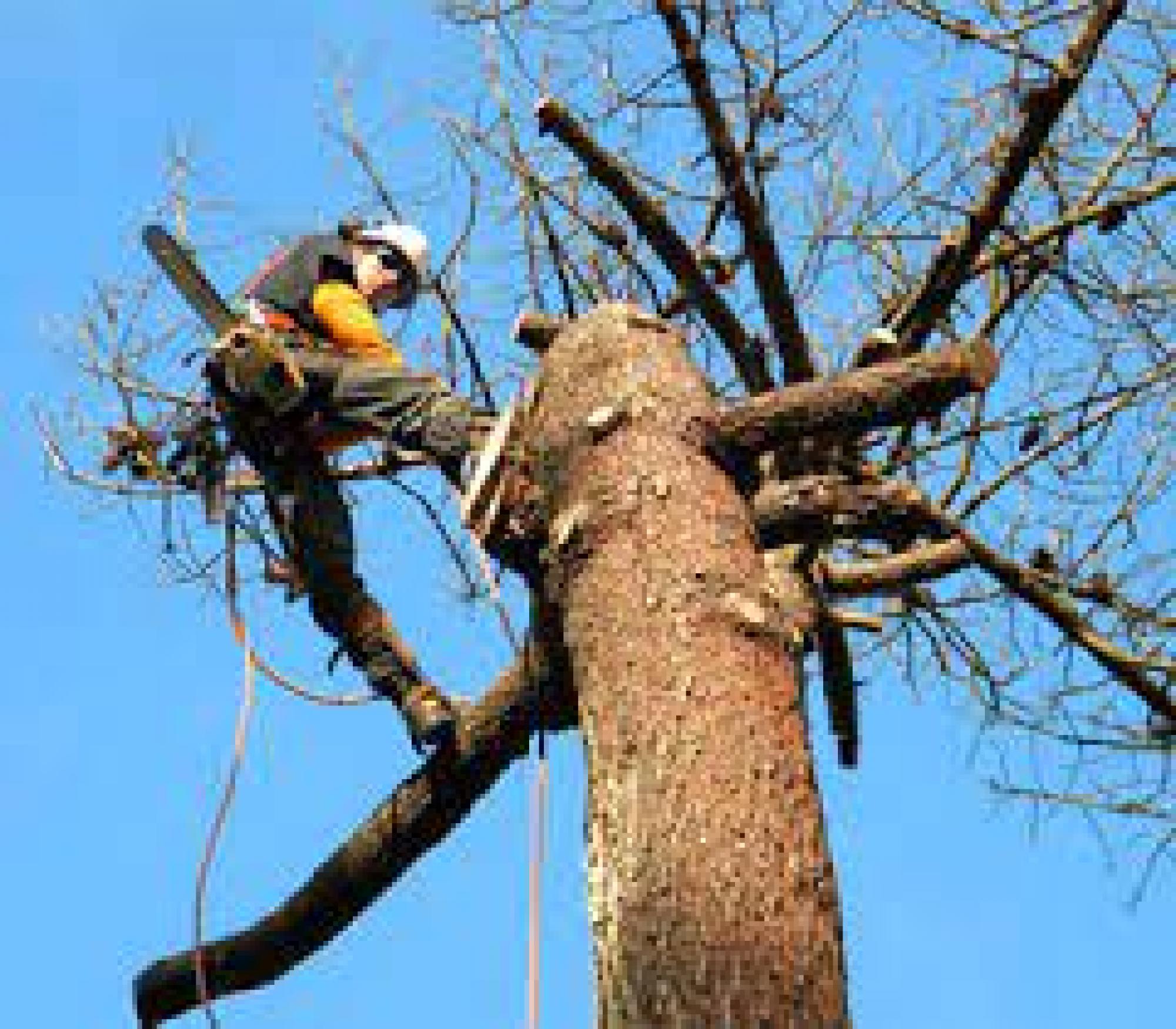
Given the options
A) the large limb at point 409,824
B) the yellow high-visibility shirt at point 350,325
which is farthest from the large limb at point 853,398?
the yellow high-visibility shirt at point 350,325

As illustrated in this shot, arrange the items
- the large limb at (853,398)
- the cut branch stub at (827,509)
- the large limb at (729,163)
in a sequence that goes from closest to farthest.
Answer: the large limb at (853,398), the cut branch stub at (827,509), the large limb at (729,163)

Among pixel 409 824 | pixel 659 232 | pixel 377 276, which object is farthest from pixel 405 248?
pixel 409 824

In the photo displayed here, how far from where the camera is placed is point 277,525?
15.8 feet

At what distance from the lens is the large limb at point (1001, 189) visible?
430 centimetres

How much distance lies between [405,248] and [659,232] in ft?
3.50

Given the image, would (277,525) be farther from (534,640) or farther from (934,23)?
(934,23)

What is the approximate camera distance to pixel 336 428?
4816 millimetres

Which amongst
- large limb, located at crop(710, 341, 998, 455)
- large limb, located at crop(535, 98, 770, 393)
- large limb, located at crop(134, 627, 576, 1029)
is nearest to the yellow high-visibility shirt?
large limb, located at crop(535, 98, 770, 393)

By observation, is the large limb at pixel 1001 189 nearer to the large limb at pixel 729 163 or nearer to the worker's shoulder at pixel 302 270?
the large limb at pixel 729 163

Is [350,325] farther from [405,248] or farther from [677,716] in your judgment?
[677,716]

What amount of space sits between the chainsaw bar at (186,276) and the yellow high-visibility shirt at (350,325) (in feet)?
0.71

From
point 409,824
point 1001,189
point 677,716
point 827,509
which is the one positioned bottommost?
point 677,716

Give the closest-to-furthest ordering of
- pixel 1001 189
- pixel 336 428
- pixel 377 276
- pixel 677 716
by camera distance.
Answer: pixel 677 716 → pixel 1001 189 → pixel 336 428 → pixel 377 276

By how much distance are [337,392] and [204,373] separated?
15.7 inches
